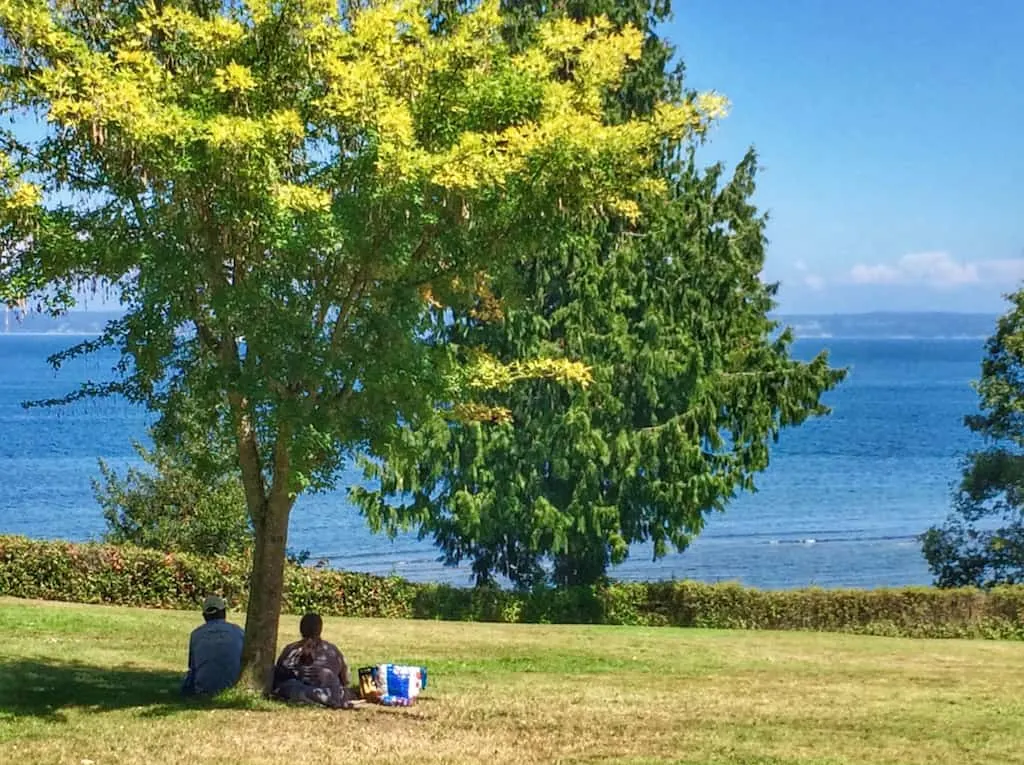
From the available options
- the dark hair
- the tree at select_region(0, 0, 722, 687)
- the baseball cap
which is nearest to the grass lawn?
the dark hair

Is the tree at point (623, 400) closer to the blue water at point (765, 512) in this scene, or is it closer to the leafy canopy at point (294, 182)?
the blue water at point (765, 512)

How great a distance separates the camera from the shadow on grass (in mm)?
13719

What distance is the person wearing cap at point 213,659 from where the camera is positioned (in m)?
14.6

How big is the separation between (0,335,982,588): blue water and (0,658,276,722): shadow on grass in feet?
27.4

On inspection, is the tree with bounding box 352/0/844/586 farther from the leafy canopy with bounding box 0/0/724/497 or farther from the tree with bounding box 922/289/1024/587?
the leafy canopy with bounding box 0/0/724/497

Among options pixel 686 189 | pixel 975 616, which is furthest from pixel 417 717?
pixel 686 189

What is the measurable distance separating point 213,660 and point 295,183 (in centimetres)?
513

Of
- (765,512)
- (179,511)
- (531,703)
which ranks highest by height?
(765,512)

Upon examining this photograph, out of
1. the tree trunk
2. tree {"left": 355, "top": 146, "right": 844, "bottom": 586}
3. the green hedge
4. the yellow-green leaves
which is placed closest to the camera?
the yellow-green leaves

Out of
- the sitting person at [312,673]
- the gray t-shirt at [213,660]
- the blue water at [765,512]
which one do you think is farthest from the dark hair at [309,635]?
the blue water at [765,512]

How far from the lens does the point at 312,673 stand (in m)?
14.3

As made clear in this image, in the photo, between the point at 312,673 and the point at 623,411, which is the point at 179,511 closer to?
the point at 623,411

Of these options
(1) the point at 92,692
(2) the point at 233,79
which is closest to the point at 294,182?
(2) the point at 233,79

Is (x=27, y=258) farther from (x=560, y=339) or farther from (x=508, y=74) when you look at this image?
(x=560, y=339)
